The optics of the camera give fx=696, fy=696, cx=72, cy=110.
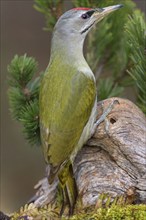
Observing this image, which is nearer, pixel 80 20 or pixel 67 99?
pixel 67 99

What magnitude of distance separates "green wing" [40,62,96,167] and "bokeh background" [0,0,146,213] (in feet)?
8.76

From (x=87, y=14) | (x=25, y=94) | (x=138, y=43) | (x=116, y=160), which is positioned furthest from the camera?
(x=87, y=14)

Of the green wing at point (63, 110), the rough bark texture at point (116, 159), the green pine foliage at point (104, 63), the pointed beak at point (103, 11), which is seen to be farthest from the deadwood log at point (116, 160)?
the pointed beak at point (103, 11)

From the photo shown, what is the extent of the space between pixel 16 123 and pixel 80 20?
2869mm

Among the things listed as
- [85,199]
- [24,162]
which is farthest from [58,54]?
[24,162]

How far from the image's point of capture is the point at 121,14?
388 cm

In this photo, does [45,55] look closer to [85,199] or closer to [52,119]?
[52,119]

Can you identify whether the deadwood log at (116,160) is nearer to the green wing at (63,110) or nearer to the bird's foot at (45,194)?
the bird's foot at (45,194)

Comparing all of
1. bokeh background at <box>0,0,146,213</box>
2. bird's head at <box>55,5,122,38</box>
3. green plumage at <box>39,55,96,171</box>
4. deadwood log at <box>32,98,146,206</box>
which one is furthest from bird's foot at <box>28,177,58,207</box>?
bokeh background at <box>0,0,146,213</box>

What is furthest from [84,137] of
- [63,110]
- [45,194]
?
[45,194]

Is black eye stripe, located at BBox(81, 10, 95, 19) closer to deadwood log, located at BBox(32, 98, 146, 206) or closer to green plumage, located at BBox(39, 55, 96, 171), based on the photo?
green plumage, located at BBox(39, 55, 96, 171)

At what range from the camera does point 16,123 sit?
21.9 feet

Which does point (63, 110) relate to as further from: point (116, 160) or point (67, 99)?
point (116, 160)

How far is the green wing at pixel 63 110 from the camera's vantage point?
11.5 ft
